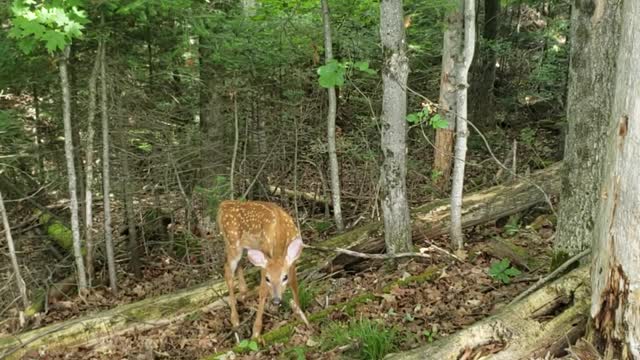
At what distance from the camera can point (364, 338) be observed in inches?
201

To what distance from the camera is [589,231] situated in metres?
5.56

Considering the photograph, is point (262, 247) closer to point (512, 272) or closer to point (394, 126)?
point (394, 126)

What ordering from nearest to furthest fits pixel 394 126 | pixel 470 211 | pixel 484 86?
pixel 394 126 → pixel 470 211 → pixel 484 86

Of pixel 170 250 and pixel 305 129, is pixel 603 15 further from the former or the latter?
pixel 170 250

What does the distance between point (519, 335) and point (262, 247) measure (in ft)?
9.50

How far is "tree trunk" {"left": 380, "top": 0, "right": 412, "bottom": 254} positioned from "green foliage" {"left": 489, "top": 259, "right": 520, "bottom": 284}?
1192mm

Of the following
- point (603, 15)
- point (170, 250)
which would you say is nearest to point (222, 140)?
point (170, 250)

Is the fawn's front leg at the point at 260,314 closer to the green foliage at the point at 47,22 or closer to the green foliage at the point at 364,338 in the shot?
the green foliage at the point at 364,338

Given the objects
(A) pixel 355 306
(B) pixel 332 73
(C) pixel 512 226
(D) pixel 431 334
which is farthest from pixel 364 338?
(C) pixel 512 226

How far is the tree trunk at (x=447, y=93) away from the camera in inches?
416

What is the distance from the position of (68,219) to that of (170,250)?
5.76ft

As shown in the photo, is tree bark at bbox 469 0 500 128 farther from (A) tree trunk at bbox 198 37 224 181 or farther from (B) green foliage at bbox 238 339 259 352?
(B) green foliage at bbox 238 339 259 352

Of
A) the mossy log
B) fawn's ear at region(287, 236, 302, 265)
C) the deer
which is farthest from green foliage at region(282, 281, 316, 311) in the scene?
the mossy log

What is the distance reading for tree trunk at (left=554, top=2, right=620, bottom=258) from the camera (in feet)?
17.1
